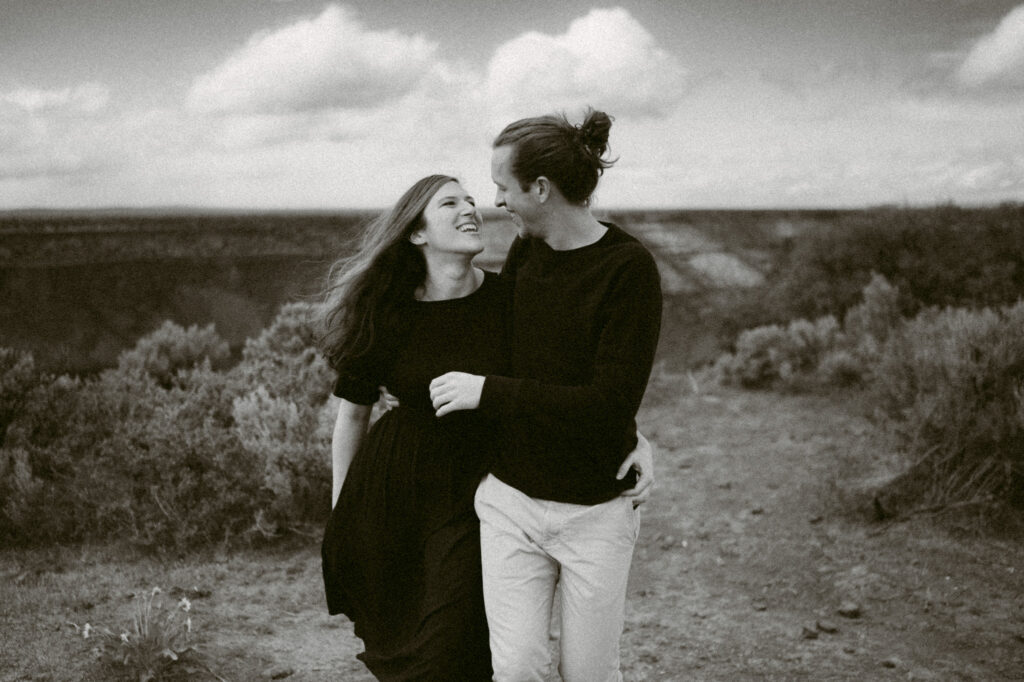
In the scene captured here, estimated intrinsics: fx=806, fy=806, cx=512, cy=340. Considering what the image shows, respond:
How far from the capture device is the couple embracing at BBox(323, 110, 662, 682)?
90.4 inches

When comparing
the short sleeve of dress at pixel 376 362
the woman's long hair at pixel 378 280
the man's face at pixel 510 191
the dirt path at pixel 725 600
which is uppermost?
the man's face at pixel 510 191

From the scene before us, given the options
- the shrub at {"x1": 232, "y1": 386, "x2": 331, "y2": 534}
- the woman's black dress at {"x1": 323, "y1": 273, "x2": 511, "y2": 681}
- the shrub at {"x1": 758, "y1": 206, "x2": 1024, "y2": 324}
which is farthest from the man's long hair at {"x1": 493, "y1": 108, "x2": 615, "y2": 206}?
the shrub at {"x1": 758, "y1": 206, "x2": 1024, "y2": 324}

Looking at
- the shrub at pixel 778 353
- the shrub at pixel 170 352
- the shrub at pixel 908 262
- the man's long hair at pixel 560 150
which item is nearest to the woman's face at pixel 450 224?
the man's long hair at pixel 560 150

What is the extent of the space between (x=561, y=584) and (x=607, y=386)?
24.6 inches

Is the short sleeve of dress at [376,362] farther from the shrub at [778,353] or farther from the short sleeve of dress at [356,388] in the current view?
the shrub at [778,353]

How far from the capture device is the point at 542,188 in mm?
2469

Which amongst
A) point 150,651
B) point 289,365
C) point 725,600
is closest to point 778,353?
point 725,600

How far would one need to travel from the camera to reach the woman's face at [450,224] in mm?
2721

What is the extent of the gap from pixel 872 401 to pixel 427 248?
16.8ft

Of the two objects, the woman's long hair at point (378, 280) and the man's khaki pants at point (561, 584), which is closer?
the man's khaki pants at point (561, 584)

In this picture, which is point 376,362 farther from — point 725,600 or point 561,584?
point 725,600

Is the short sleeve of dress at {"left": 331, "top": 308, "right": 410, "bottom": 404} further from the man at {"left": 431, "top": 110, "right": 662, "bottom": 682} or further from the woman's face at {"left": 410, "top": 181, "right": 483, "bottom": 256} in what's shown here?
the man at {"left": 431, "top": 110, "right": 662, "bottom": 682}

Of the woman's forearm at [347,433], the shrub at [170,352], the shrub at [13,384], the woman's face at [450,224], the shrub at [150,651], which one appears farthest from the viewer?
the shrub at [170,352]

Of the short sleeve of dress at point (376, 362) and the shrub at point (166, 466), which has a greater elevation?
the short sleeve of dress at point (376, 362)
